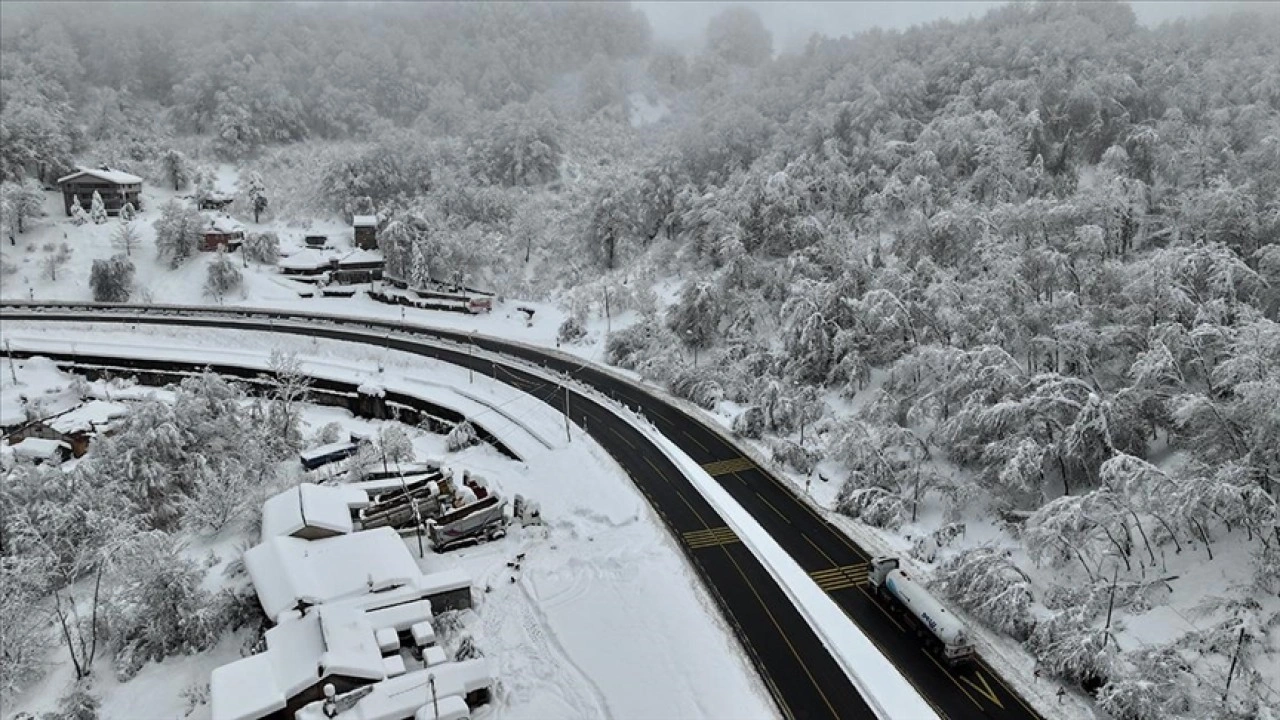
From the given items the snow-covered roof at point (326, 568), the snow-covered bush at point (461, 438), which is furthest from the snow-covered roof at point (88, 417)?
the snow-covered roof at point (326, 568)

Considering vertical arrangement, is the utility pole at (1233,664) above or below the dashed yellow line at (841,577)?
above

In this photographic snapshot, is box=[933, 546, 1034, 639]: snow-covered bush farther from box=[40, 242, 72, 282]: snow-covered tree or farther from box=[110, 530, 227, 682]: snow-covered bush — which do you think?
box=[40, 242, 72, 282]: snow-covered tree

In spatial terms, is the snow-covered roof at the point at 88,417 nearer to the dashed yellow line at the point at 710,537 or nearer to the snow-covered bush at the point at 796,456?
the dashed yellow line at the point at 710,537

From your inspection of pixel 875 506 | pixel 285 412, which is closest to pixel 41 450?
pixel 285 412

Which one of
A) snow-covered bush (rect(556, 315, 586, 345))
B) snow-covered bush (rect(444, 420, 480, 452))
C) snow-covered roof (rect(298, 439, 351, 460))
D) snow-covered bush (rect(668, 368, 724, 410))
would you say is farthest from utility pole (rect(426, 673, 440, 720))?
snow-covered bush (rect(556, 315, 586, 345))

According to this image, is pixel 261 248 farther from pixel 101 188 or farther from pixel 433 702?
pixel 433 702

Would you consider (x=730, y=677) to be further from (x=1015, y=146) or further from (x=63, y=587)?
(x=1015, y=146)

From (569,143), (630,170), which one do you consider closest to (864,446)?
(630,170)
